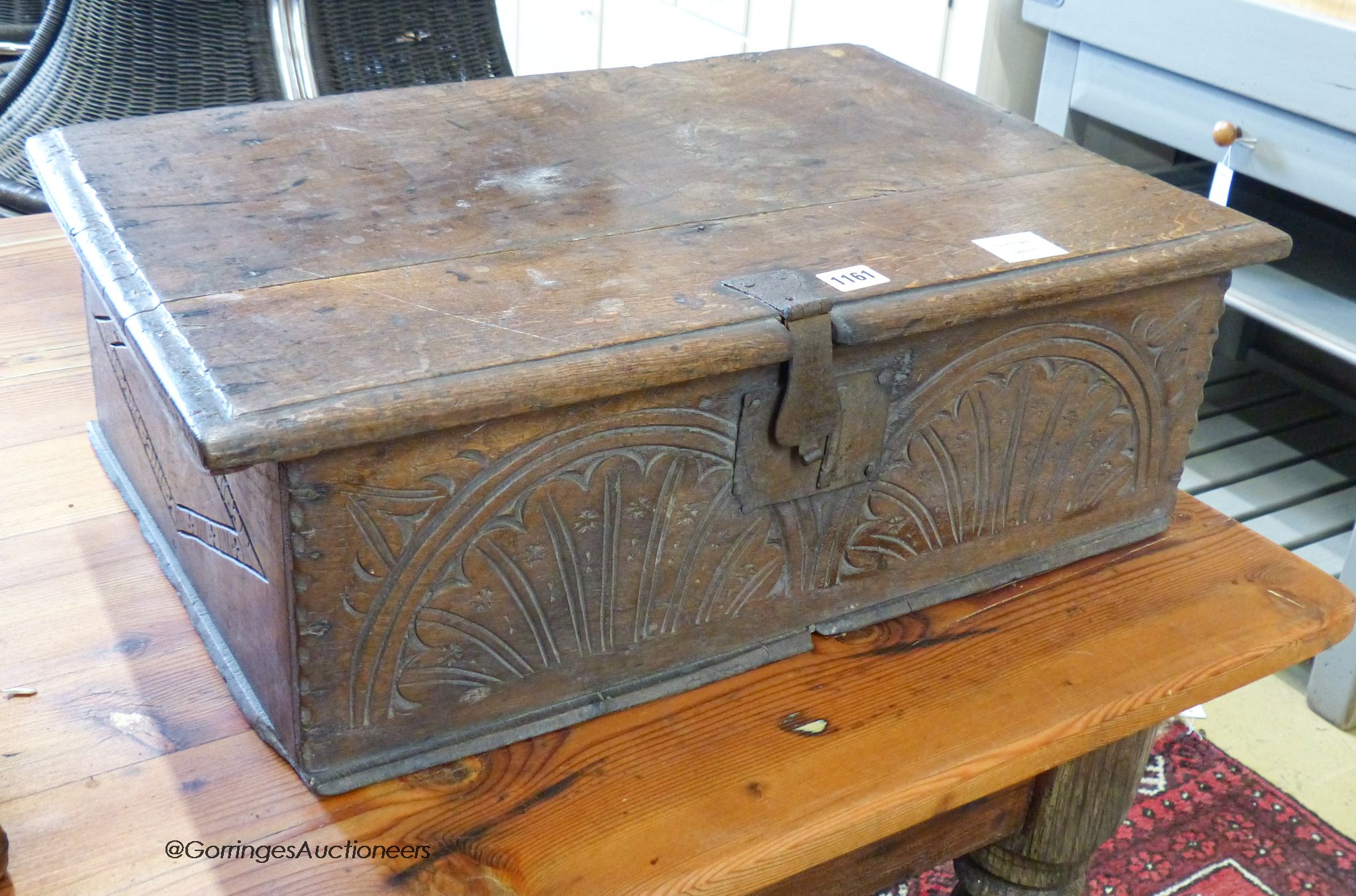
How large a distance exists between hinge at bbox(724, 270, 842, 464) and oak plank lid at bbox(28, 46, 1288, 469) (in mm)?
13

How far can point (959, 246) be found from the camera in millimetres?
1013

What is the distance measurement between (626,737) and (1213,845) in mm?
1002

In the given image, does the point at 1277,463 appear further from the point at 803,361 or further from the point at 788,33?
the point at 803,361

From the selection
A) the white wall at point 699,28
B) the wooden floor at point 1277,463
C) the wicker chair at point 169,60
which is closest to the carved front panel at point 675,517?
the wooden floor at point 1277,463

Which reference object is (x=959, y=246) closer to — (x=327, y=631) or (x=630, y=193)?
(x=630, y=193)

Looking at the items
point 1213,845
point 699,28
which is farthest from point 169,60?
point 1213,845

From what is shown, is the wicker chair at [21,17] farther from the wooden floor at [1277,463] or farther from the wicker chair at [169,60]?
the wooden floor at [1277,463]

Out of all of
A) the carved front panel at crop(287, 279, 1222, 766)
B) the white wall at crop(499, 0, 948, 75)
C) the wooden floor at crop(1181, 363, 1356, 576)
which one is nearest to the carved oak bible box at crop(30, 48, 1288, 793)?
the carved front panel at crop(287, 279, 1222, 766)

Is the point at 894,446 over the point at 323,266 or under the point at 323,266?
under

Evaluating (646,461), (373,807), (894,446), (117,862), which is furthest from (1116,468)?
(117,862)

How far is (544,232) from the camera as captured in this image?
100 cm

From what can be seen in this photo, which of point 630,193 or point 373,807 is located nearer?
point 373,807

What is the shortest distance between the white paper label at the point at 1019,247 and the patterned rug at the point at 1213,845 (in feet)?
2.73

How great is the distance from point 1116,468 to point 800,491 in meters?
0.33
